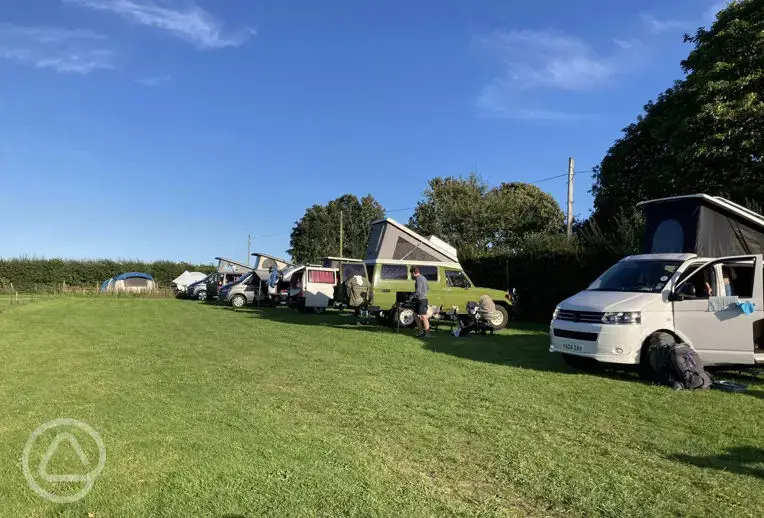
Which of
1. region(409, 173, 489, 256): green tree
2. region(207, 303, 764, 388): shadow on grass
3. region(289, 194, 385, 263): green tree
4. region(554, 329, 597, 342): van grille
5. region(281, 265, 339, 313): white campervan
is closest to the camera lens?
region(554, 329, 597, 342): van grille

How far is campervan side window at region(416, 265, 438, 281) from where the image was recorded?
1800cm

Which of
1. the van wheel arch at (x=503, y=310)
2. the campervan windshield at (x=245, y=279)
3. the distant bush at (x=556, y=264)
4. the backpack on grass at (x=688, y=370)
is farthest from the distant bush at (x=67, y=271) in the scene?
the backpack on grass at (x=688, y=370)

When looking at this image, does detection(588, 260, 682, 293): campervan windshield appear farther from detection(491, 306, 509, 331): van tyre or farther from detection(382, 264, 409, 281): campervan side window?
detection(382, 264, 409, 281): campervan side window

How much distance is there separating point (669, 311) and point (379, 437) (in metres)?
5.66

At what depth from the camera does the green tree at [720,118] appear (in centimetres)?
1870

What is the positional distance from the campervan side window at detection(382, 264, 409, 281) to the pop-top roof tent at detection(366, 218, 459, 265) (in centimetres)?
28

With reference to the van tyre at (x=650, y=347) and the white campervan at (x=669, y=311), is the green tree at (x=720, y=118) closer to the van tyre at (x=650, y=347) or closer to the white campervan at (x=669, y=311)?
the white campervan at (x=669, y=311)

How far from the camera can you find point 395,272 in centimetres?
1758

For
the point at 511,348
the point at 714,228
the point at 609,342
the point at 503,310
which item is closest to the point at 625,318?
the point at 609,342

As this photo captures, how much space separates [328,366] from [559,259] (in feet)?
42.0

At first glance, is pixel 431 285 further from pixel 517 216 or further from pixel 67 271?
pixel 67 271

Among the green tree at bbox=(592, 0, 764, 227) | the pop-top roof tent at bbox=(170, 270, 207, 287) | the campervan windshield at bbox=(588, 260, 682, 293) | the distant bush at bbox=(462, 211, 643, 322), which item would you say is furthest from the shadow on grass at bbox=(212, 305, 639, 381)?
the pop-top roof tent at bbox=(170, 270, 207, 287)

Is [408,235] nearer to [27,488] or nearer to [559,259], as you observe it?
[559,259]

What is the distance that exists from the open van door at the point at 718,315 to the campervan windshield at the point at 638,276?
0.29m
